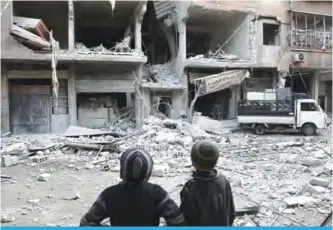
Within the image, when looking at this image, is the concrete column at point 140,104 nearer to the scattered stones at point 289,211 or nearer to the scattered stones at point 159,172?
the scattered stones at point 159,172

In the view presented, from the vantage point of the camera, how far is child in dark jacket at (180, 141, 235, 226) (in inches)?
97.7

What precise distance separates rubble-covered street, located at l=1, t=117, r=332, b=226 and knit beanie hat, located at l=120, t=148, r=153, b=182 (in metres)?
2.98

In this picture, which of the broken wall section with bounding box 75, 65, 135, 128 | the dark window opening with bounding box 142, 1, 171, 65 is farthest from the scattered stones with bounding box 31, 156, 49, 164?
the dark window opening with bounding box 142, 1, 171, 65

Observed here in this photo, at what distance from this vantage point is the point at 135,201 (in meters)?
2.31

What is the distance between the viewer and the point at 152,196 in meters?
2.32

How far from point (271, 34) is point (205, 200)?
820 inches

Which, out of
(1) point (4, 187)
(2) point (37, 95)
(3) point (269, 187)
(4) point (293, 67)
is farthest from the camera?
(4) point (293, 67)

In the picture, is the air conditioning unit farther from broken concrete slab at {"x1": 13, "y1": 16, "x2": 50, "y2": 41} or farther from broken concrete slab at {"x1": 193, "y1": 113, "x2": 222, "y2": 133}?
broken concrete slab at {"x1": 13, "y1": 16, "x2": 50, "y2": 41}

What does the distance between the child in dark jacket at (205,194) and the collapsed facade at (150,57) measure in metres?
14.6

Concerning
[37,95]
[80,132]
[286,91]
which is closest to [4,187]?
[80,132]

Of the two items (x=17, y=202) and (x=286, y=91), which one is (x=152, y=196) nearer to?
(x=17, y=202)

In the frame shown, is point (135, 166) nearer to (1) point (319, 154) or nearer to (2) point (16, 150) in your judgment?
(1) point (319, 154)

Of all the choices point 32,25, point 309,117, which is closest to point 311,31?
point 309,117

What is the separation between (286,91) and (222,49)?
546 centimetres
